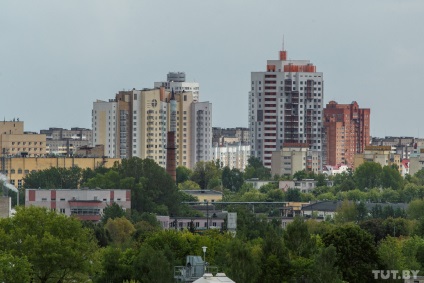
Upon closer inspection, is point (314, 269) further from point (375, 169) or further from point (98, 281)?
point (375, 169)

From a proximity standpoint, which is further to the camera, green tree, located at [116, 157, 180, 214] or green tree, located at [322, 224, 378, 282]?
green tree, located at [116, 157, 180, 214]

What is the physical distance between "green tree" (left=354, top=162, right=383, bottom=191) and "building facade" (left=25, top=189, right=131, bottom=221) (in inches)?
1754

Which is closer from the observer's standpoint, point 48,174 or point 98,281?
point 98,281

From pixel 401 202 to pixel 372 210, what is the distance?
57.6 ft

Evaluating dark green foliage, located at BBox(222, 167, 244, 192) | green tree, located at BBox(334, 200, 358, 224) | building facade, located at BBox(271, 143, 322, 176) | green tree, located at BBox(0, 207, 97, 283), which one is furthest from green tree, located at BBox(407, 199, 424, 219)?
building facade, located at BBox(271, 143, 322, 176)

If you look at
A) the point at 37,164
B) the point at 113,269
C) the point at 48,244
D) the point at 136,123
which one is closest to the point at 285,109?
the point at 136,123

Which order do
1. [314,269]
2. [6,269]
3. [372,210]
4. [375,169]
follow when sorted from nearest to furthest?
[6,269]
[314,269]
[372,210]
[375,169]

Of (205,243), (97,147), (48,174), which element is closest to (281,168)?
(97,147)

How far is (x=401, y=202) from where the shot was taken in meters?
136

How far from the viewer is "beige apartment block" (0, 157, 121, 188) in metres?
149

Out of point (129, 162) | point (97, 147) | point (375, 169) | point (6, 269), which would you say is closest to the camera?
point (6, 269)

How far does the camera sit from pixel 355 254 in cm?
6544

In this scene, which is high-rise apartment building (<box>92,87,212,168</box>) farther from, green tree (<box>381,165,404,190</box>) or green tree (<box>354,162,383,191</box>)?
green tree (<box>381,165,404,190</box>)

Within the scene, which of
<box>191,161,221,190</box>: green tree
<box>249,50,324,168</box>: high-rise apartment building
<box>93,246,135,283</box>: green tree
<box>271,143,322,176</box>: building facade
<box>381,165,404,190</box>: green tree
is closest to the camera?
<box>93,246,135,283</box>: green tree
